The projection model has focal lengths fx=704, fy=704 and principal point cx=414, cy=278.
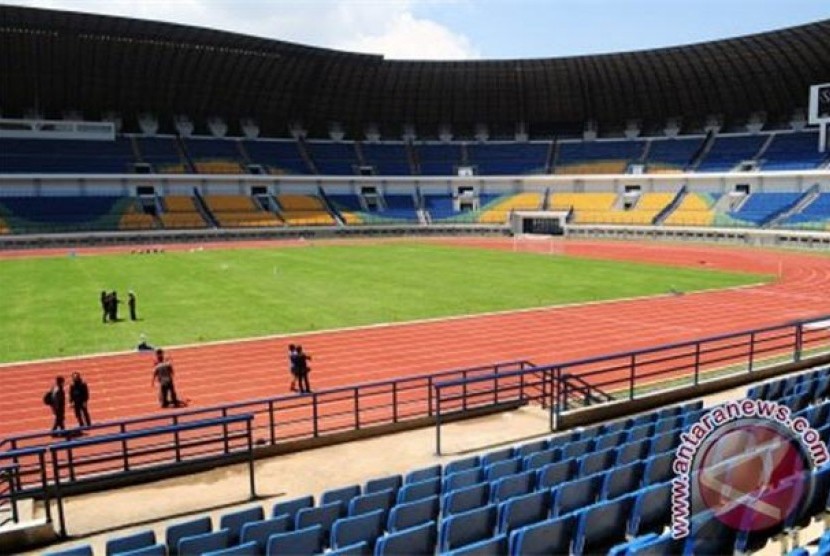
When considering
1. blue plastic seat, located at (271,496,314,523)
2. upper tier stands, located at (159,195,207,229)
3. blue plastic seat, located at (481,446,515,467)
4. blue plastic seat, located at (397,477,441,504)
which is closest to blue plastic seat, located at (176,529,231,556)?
blue plastic seat, located at (271,496,314,523)

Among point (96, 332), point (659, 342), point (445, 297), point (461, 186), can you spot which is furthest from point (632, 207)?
point (96, 332)

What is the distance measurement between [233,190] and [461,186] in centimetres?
2781

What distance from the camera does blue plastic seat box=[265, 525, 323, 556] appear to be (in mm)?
6752

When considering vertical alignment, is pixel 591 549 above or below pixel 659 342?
above

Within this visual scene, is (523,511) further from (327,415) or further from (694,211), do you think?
(694,211)

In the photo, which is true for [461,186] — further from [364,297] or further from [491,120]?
[364,297]

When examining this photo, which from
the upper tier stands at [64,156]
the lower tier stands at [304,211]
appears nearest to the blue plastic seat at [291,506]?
the lower tier stands at [304,211]

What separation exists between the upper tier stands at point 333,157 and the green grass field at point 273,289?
34057mm

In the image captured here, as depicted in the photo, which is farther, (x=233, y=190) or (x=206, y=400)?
(x=233, y=190)

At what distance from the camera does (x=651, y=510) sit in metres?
7.62

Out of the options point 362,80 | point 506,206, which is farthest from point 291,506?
point 362,80

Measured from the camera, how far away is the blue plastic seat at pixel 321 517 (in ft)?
25.1

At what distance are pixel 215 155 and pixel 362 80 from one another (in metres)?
19.9

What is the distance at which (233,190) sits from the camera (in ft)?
265
